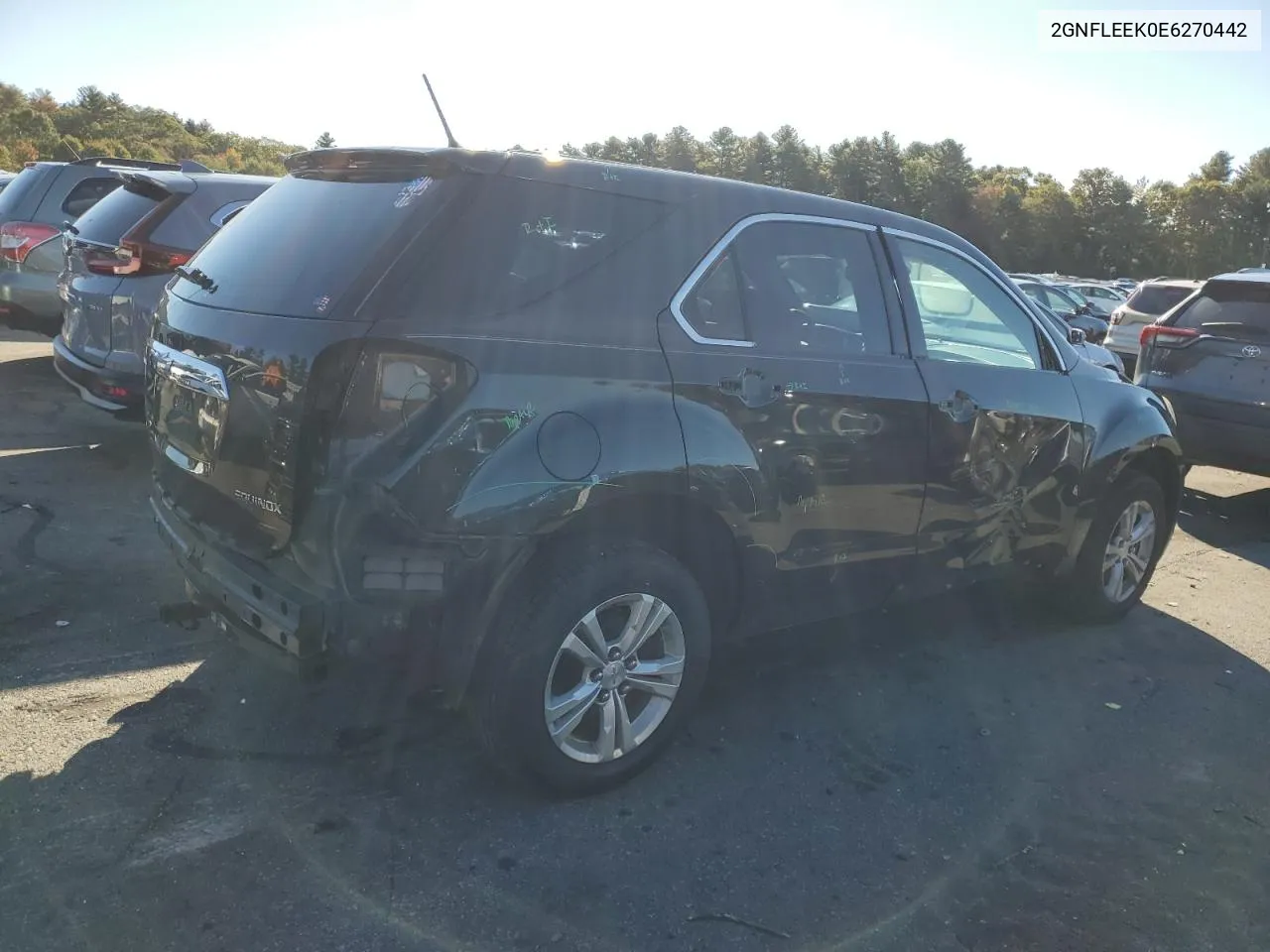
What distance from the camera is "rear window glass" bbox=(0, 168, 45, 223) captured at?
8.67 meters

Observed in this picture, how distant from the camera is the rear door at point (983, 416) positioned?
3.96 metres

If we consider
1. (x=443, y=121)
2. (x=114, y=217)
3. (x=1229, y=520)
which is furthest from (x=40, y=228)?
(x=1229, y=520)

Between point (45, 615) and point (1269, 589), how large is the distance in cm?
649

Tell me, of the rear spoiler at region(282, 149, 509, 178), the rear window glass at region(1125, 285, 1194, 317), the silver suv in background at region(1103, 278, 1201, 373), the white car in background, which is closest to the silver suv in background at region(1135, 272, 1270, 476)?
the rear spoiler at region(282, 149, 509, 178)

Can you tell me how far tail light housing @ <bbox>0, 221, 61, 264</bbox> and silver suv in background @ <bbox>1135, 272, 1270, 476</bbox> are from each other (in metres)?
9.10

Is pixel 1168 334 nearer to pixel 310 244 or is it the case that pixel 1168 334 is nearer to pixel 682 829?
pixel 682 829

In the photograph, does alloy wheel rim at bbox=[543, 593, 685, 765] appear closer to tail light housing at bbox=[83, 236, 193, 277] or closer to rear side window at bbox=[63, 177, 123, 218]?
tail light housing at bbox=[83, 236, 193, 277]

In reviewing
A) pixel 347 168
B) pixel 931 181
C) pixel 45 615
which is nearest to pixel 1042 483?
pixel 347 168

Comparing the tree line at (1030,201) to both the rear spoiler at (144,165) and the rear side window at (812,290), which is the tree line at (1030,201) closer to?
the rear spoiler at (144,165)

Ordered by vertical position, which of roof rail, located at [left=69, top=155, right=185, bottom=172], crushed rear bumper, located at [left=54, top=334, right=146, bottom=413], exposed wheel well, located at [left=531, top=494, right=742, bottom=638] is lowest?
crushed rear bumper, located at [left=54, top=334, right=146, bottom=413]

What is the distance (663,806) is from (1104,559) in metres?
2.92

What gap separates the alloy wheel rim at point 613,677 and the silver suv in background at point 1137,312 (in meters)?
13.2

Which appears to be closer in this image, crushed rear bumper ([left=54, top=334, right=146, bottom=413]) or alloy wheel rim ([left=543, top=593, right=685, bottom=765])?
alloy wheel rim ([left=543, top=593, right=685, bottom=765])

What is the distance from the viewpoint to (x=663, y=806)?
322 cm
